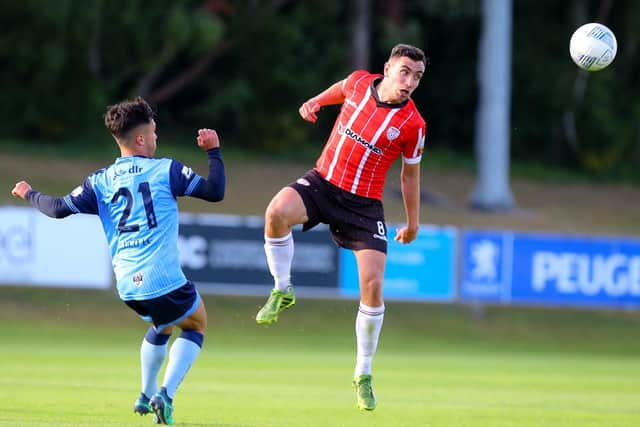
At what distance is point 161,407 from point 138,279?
865 millimetres

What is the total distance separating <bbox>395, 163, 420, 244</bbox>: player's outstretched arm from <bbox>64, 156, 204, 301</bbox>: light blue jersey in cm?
229

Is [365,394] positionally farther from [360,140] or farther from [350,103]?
[350,103]

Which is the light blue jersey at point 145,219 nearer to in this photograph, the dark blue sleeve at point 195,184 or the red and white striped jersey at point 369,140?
the dark blue sleeve at point 195,184

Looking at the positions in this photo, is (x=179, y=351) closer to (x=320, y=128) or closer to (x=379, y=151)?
(x=379, y=151)

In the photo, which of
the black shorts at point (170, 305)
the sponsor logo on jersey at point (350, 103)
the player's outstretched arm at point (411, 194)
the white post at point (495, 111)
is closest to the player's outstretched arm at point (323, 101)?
the sponsor logo on jersey at point (350, 103)

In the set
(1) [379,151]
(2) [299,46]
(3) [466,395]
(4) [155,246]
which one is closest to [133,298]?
(4) [155,246]

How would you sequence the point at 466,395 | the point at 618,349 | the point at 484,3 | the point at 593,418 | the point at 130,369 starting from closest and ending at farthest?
the point at 593,418 < the point at 466,395 < the point at 130,369 < the point at 618,349 < the point at 484,3

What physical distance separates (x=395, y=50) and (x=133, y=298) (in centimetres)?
305

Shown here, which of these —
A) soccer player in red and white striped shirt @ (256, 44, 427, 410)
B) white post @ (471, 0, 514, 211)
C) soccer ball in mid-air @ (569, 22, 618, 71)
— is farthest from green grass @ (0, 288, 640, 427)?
white post @ (471, 0, 514, 211)

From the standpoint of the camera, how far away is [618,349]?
25.7 metres

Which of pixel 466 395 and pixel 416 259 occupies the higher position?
pixel 416 259

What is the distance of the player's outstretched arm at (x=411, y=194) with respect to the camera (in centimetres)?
1049

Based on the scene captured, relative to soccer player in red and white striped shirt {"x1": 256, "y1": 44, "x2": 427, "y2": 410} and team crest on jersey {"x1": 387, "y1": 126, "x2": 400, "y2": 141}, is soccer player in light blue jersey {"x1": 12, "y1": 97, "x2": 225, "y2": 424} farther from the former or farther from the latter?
team crest on jersey {"x1": 387, "y1": 126, "x2": 400, "y2": 141}

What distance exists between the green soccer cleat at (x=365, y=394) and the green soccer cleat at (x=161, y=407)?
6.58 ft
